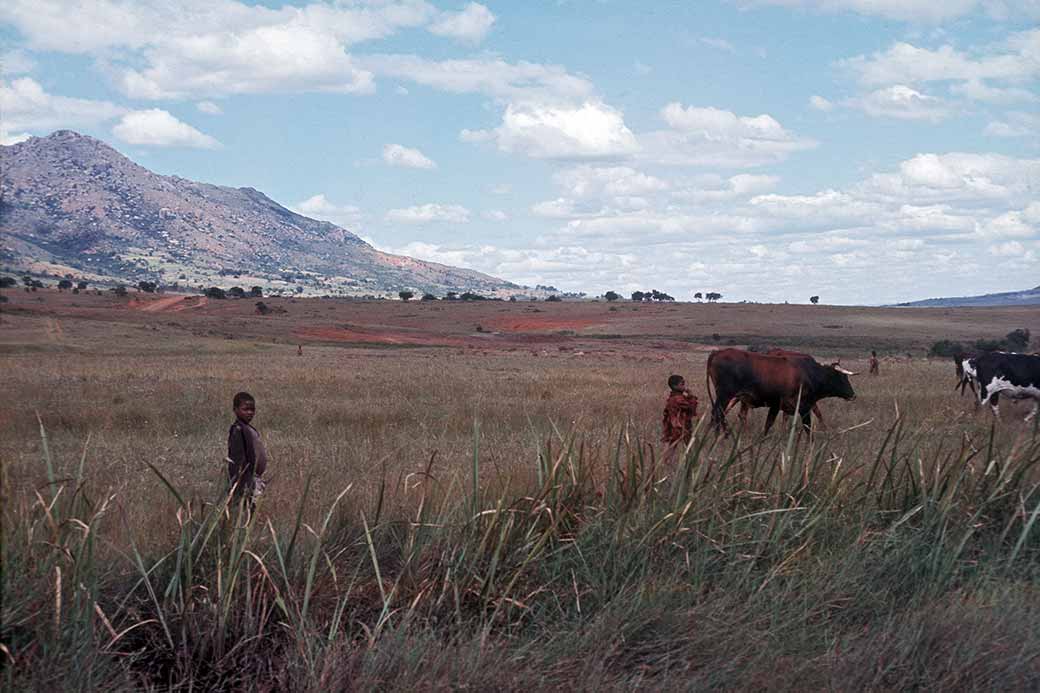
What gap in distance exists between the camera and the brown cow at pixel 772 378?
1684 cm

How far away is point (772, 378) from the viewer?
56.1 ft

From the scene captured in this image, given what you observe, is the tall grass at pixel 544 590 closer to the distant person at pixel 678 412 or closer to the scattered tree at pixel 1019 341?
the distant person at pixel 678 412

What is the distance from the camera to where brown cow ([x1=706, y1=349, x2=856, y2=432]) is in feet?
55.3

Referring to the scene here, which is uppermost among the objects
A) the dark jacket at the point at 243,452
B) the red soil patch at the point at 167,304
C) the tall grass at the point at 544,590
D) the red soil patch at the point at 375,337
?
the red soil patch at the point at 167,304

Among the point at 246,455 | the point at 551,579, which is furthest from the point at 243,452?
the point at 551,579

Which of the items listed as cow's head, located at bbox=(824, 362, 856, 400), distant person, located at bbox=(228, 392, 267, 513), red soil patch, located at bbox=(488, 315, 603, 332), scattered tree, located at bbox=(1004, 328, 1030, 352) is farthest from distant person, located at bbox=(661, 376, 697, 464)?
red soil patch, located at bbox=(488, 315, 603, 332)

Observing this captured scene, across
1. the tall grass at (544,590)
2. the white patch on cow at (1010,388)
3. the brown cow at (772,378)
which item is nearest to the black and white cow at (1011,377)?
the white patch on cow at (1010,388)

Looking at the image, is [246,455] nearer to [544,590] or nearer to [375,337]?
[544,590]

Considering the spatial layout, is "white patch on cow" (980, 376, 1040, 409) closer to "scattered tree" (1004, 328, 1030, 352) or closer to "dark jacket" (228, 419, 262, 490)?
"dark jacket" (228, 419, 262, 490)

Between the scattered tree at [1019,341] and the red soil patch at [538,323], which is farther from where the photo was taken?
the red soil patch at [538,323]

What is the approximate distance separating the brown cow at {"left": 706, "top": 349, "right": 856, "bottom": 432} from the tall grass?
9.76m

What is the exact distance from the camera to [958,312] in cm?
10675

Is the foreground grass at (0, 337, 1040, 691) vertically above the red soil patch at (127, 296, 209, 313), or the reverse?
the red soil patch at (127, 296, 209, 313)

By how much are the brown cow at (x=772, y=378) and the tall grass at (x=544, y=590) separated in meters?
9.76
